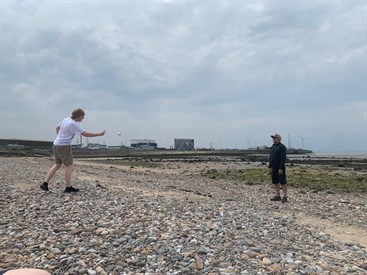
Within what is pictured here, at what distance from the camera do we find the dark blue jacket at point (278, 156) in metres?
13.6

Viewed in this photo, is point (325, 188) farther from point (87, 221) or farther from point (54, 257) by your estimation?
point (54, 257)

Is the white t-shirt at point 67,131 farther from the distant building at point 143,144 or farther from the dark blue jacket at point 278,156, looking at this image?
the distant building at point 143,144

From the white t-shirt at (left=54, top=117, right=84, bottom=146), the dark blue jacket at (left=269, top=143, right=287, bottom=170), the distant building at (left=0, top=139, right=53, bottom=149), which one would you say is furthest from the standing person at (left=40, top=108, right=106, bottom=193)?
the distant building at (left=0, top=139, right=53, bottom=149)

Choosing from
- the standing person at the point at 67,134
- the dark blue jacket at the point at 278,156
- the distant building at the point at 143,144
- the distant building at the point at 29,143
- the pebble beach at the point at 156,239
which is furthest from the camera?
the distant building at the point at 143,144

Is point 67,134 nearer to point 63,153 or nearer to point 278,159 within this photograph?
point 63,153

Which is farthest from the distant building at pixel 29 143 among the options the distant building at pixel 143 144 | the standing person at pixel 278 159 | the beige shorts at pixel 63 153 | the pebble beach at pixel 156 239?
the pebble beach at pixel 156 239

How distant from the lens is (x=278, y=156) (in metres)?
13.6

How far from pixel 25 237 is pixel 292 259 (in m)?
4.79

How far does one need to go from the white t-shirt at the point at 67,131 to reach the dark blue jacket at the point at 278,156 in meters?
7.40

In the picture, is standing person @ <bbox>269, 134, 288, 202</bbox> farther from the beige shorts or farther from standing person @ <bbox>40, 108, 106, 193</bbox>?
the beige shorts

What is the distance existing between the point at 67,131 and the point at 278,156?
306 inches

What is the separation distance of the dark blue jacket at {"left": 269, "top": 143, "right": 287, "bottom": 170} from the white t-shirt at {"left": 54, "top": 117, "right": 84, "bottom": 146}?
7.40 m

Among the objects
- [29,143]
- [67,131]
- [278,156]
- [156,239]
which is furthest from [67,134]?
[29,143]

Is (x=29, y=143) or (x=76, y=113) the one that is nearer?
(x=76, y=113)
